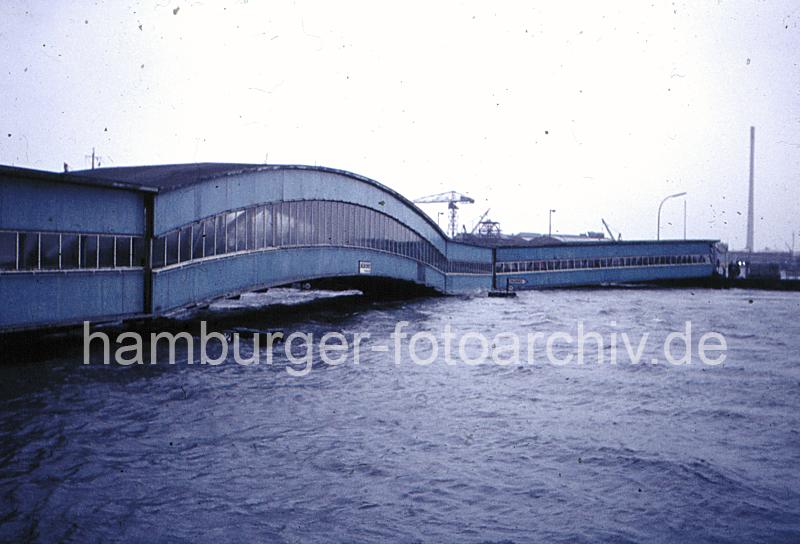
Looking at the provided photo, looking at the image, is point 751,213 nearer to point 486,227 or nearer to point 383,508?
point 486,227

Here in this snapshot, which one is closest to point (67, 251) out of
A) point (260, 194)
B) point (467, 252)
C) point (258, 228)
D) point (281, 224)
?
point (258, 228)

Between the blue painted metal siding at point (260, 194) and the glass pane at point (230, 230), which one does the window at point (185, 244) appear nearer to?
the blue painted metal siding at point (260, 194)

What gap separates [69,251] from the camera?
1970 cm

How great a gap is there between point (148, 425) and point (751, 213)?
160271 millimetres

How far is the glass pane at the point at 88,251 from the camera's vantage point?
20188 millimetres

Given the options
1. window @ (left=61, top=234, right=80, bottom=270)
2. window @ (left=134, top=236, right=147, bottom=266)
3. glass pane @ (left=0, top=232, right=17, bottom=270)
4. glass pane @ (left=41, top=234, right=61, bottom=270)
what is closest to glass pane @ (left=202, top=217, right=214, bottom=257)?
window @ (left=134, top=236, right=147, bottom=266)

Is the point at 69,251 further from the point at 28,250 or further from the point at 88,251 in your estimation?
the point at 28,250

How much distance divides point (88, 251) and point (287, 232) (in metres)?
11.4

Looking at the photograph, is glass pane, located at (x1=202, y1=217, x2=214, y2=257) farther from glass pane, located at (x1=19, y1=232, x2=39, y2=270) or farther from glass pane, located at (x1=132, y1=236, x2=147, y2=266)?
glass pane, located at (x1=19, y1=232, x2=39, y2=270)

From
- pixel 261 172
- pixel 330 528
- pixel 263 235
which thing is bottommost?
pixel 330 528

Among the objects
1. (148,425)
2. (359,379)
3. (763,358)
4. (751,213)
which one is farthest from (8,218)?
(751,213)

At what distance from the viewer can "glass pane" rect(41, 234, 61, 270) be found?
18.9m

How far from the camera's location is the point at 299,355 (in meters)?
21.6

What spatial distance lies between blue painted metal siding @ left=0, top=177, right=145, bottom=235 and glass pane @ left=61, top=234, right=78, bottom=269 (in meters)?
0.24
